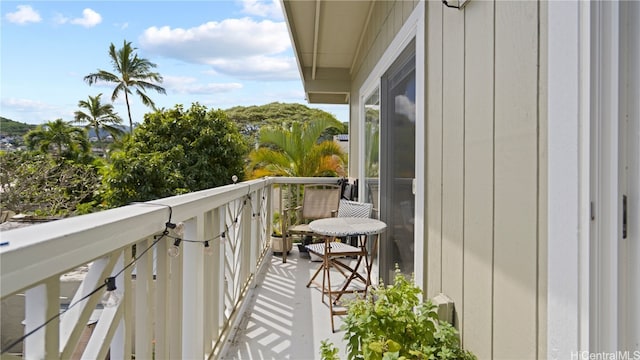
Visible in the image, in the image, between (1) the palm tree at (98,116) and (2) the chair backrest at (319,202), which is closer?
(2) the chair backrest at (319,202)

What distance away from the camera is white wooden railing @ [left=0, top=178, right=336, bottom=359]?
765 millimetres

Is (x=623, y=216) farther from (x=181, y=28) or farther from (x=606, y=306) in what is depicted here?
(x=181, y=28)

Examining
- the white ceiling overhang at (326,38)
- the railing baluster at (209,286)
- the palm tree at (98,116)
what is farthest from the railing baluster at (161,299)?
the palm tree at (98,116)

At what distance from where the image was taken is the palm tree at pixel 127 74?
22922 mm

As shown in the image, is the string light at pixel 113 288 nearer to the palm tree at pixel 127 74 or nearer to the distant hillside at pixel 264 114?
the palm tree at pixel 127 74

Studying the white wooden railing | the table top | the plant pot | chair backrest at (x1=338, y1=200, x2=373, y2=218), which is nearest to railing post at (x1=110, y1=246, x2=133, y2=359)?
the white wooden railing

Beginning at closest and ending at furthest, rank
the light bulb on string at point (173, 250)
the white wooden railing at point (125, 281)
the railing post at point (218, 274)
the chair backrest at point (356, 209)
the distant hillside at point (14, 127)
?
the white wooden railing at point (125, 281) → the light bulb on string at point (173, 250) → the railing post at point (218, 274) → the chair backrest at point (356, 209) → the distant hillside at point (14, 127)

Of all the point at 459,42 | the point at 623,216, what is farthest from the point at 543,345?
the point at 459,42

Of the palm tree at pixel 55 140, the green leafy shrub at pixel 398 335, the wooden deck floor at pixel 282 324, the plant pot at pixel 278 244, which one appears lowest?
the wooden deck floor at pixel 282 324

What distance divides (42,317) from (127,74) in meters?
25.7

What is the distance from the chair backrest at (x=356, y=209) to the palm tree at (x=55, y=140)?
1356 cm

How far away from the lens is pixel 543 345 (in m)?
1.02

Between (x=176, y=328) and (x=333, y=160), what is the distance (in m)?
5.89

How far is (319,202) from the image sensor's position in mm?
5234
